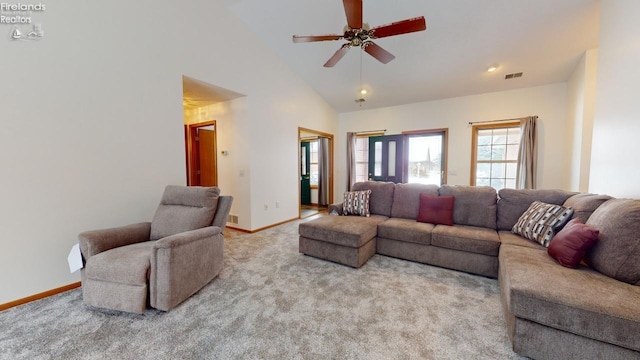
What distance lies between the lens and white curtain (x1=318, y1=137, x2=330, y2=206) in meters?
6.54

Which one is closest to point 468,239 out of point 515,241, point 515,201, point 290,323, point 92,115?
point 515,241

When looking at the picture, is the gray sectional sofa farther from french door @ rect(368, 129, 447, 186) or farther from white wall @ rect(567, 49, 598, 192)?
french door @ rect(368, 129, 447, 186)

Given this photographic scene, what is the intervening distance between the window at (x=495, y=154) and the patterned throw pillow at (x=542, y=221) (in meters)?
2.59

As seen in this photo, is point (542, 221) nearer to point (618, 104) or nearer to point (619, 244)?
point (619, 244)

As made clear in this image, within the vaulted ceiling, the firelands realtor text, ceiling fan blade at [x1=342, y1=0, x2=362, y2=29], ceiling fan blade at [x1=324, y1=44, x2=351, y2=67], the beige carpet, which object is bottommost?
the beige carpet

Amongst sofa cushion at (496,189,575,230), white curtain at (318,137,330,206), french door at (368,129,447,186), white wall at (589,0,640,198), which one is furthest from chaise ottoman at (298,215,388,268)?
white curtain at (318,137,330,206)

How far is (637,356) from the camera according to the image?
4.03ft

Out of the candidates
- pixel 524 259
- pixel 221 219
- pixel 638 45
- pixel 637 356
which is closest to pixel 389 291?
pixel 524 259

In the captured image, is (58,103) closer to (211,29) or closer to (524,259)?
(211,29)

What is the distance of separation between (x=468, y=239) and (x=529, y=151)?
312 centimetres

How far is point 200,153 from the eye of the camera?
5.09m

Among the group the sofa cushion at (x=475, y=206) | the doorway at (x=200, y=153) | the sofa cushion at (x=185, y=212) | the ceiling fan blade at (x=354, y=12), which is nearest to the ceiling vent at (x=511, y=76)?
the sofa cushion at (x=475, y=206)

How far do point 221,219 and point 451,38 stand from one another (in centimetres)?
408

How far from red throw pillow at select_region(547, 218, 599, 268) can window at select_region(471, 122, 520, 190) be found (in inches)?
137
